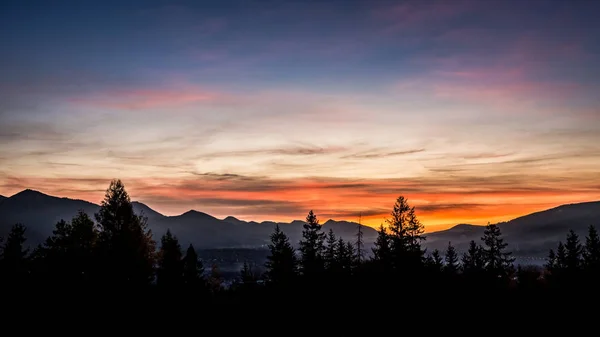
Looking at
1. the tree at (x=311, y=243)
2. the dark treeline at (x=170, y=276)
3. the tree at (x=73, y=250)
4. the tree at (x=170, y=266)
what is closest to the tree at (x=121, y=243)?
the dark treeline at (x=170, y=276)

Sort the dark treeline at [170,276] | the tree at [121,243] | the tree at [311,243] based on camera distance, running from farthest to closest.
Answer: the tree at [311,243] → the tree at [121,243] → the dark treeline at [170,276]

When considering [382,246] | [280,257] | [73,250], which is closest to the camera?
[73,250]

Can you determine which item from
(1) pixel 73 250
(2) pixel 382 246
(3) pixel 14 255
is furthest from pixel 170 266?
(2) pixel 382 246

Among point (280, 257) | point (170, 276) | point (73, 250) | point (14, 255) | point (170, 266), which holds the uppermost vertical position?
point (73, 250)

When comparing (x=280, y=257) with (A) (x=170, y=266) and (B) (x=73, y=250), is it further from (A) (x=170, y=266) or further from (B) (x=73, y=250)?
(B) (x=73, y=250)

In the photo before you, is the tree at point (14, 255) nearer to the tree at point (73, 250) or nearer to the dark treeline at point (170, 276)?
the dark treeline at point (170, 276)

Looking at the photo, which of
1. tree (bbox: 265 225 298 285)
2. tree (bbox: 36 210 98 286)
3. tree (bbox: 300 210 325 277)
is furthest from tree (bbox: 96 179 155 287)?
tree (bbox: 300 210 325 277)

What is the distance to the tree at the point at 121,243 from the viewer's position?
35.5 meters

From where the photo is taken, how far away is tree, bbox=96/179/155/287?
35.5 meters

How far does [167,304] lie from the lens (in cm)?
3203

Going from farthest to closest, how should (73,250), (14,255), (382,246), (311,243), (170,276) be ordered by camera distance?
(311,243)
(382,246)
(14,255)
(170,276)
(73,250)

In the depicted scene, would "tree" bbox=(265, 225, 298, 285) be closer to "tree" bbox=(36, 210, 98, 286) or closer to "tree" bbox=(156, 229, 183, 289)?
"tree" bbox=(156, 229, 183, 289)

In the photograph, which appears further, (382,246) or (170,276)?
(382,246)

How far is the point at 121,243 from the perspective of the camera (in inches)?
1410
